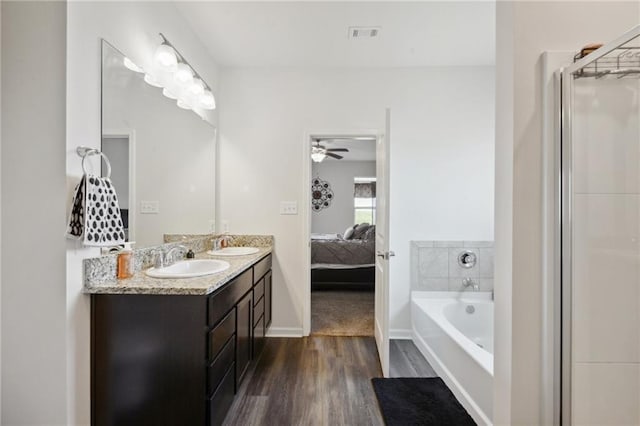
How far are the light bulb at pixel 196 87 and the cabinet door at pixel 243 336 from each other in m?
1.65

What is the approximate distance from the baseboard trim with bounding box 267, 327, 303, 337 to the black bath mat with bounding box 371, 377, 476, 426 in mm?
1030

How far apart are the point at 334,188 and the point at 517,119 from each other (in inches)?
258

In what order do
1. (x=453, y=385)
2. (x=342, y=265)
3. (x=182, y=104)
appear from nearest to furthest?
(x=453, y=385) < (x=182, y=104) < (x=342, y=265)

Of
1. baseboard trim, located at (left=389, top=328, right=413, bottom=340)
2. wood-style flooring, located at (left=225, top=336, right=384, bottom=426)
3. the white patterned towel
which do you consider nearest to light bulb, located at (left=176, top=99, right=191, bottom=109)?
the white patterned towel

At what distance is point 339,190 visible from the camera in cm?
757

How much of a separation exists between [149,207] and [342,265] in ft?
10.2

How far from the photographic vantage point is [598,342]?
977 mm

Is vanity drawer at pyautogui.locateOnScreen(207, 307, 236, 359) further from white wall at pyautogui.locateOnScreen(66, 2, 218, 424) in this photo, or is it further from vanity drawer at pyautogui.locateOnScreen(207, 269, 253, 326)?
white wall at pyautogui.locateOnScreen(66, 2, 218, 424)

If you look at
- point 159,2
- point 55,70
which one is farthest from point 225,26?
point 55,70

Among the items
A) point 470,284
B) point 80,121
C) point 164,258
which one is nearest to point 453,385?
point 470,284

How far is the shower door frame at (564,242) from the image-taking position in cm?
98

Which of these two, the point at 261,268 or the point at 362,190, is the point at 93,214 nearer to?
the point at 261,268

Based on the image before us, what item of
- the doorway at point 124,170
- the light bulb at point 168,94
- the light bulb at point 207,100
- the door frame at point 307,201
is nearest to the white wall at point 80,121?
the doorway at point 124,170

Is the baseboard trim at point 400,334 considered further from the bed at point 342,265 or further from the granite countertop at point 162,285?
the granite countertop at point 162,285
